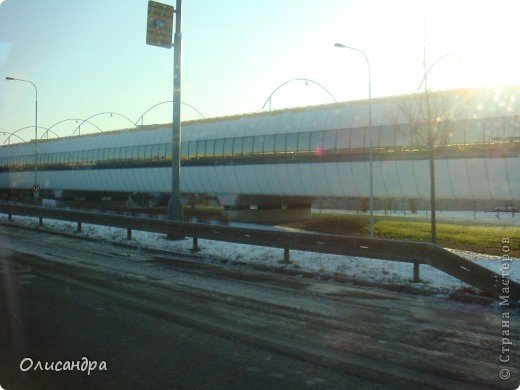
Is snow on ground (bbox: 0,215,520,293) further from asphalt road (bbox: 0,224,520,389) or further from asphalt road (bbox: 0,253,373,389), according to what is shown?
asphalt road (bbox: 0,253,373,389)

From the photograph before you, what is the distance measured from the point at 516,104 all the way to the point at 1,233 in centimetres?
2457

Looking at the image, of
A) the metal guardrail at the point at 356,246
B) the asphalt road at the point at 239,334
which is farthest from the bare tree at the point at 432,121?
the asphalt road at the point at 239,334

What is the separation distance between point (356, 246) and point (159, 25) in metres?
10.5

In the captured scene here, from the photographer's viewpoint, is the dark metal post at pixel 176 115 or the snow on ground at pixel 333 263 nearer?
the snow on ground at pixel 333 263

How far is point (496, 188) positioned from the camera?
26531 mm

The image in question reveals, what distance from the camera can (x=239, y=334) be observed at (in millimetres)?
6320

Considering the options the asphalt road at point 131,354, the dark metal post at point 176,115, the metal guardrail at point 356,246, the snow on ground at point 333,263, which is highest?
the dark metal post at point 176,115

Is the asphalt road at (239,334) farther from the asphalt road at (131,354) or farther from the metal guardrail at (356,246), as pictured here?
the metal guardrail at (356,246)

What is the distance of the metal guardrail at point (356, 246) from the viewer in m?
8.91

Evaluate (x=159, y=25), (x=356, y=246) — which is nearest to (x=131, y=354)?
(x=356, y=246)

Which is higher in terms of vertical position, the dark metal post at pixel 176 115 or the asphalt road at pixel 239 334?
the dark metal post at pixel 176 115

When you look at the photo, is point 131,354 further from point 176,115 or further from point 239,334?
point 176,115

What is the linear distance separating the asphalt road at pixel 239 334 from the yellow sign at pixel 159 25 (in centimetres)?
931

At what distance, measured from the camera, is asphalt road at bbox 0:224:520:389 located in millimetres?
4891
